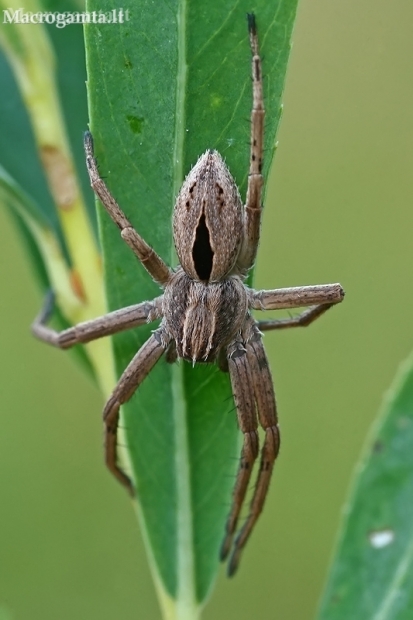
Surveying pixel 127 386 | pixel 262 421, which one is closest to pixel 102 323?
pixel 127 386

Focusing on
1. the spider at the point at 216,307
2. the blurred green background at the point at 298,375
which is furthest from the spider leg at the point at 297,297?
the blurred green background at the point at 298,375

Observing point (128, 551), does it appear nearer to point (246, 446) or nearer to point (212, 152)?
point (246, 446)

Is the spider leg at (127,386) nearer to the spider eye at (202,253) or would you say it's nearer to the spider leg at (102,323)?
the spider leg at (102,323)

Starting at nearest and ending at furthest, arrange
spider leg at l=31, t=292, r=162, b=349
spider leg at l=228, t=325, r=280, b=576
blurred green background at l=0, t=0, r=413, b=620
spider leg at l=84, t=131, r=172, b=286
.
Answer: spider leg at l=84, t=131, r=172, b=286 < spider leg at l=31, t=292, r=162, b=349 < spider leg at l=228, t=325, r=280, b=576 < blurred green background at l=0, t=0, r=413, b=620

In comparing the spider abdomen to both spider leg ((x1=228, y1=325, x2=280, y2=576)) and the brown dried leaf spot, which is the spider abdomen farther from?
the brown dried leaf spot

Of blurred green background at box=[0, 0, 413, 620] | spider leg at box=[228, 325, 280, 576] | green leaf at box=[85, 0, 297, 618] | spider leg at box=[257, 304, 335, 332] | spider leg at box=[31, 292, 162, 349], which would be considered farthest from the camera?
blurred green background at box=[0, 0, 413, 620]

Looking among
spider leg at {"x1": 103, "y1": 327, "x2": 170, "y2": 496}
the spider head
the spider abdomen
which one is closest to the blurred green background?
spider leg at {"x1": 103, "y1": 327, "x2": 170, "y2": 496}

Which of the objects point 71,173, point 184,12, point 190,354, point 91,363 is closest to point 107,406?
point 91,363
